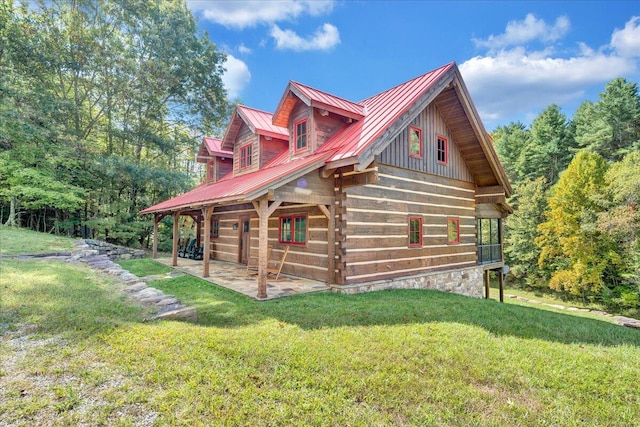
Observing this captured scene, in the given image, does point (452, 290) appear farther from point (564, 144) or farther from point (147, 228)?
point (564, 144)

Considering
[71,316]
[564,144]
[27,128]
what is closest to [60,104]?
[27,128]

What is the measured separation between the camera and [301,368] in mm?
3658

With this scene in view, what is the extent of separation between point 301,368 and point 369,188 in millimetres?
6036

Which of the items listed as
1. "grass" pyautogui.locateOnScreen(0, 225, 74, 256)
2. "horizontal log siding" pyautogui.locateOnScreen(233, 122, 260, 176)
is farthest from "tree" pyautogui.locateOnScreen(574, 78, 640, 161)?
"grass" pyautogui.locateOnScreen(0, 225, 74, 256)

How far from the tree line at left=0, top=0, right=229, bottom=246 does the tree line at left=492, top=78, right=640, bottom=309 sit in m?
27.5

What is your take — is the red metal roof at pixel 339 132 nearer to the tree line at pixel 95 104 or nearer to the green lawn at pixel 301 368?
the green lawn at pixel 301 368

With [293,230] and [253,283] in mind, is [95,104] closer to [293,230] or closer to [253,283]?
[293,230]

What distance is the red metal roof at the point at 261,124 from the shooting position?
1206cm

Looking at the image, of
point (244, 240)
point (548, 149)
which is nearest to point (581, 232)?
point (548, 149)

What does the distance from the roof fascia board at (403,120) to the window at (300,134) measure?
10.4 feet

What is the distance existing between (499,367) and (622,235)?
2251 centimetres

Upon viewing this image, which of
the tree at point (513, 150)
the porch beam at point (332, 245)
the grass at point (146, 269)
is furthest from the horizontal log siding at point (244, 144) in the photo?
the tree at point (513, 150)

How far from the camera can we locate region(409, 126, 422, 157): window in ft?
32.2

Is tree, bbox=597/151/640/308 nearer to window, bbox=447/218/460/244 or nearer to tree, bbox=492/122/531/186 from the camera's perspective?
tree, bbox=492/122/531/186
